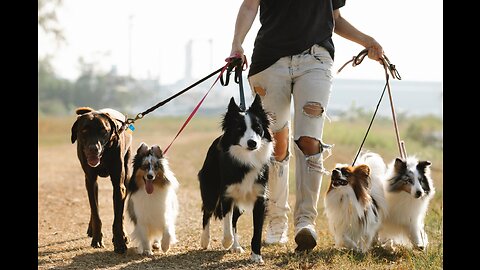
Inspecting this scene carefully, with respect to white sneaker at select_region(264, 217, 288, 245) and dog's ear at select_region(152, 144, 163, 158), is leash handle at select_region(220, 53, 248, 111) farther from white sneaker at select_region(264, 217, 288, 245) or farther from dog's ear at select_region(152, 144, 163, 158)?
white sneaker at select_region(264, 217, 288, 245)

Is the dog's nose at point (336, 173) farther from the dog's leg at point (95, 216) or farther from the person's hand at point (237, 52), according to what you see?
the dog's leg at point (95, 216)

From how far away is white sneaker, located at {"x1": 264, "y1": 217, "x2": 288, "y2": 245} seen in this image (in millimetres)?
7473

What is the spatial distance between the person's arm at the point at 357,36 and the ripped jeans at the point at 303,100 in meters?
0.49

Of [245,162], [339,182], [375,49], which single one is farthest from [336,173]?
[375,49]

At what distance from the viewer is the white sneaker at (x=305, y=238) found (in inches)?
269

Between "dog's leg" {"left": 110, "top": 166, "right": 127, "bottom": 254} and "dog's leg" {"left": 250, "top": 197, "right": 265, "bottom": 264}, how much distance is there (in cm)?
129

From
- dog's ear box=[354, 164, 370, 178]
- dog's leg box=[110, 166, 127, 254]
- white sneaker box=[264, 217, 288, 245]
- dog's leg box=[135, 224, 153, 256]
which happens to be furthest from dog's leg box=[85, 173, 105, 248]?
dog's ear box=[354, 164, 370, 178]

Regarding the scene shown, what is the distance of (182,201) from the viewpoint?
12.4 meters

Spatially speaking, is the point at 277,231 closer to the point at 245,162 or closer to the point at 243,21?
the point at 245,162

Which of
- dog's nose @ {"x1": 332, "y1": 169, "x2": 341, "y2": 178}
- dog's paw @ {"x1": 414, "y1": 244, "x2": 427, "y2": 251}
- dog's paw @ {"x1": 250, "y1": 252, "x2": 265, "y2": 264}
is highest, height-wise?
dog's nose @ {"x1": 332, "y1": 169, "x2": 341, "y2": 178}

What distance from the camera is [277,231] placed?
24.6 feet
